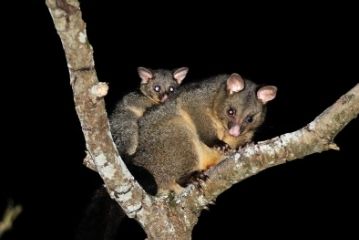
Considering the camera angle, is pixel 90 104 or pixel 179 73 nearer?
pixel 90 104

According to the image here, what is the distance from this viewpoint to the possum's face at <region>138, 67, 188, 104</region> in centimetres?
603

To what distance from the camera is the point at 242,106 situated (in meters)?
4.77

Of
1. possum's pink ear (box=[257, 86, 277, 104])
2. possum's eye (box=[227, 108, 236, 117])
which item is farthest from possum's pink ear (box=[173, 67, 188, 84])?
possum's eye (box=[227, 108, 236, 117])

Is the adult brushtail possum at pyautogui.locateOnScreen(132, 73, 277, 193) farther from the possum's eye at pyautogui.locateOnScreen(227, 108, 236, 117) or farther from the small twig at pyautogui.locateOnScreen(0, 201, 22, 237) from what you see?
the small twig at pyautogui.locateOnScreen(0, 201, 22, 237)

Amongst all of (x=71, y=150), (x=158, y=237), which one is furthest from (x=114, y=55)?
(x=158, y=237)

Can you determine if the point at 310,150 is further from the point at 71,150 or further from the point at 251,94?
the point at 71,150

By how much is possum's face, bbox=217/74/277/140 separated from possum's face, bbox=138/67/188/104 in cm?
122

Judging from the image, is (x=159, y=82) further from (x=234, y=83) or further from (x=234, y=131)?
(x=234, y=131)

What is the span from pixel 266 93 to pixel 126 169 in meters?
1.89

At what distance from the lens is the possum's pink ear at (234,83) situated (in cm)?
474

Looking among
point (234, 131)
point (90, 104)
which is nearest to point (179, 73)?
point (234, 131)

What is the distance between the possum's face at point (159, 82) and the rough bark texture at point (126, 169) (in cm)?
238

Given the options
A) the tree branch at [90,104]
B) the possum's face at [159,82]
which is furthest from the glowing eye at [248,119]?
the tree branch at [90,104]

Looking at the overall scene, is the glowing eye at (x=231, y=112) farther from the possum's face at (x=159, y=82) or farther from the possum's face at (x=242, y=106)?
the possum's face at (x=159, y=82)
